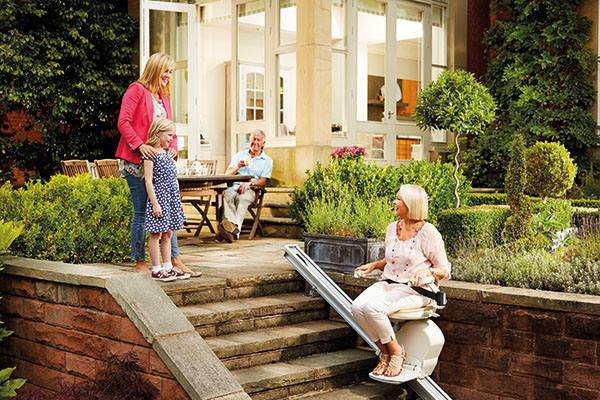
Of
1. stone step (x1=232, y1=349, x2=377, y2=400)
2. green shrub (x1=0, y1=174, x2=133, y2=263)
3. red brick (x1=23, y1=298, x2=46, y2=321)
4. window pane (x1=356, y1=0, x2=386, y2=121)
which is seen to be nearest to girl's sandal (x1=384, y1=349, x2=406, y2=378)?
stone step (x1=232, y1=349, x2=377, y2=400)

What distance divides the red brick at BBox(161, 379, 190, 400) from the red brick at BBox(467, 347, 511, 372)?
1965mm

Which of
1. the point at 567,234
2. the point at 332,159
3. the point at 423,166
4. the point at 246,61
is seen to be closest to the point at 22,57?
the point at 246,61

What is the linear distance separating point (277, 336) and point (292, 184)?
17.4 feet

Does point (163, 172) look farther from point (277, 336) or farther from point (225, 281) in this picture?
point (277, 336)

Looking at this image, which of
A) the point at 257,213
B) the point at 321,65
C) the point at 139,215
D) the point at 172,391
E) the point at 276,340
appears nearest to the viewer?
the point at 172,391

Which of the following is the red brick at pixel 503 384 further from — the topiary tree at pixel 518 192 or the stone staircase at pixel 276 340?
the topiary tree at pixel 518 192

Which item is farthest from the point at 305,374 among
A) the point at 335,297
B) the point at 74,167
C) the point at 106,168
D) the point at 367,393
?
the point at 74,167

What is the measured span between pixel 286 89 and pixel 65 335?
6.50 meters

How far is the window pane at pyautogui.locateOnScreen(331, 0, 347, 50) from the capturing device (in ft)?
35.6

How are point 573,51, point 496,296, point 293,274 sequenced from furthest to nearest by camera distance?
1. point 573,51
2. point 293,274
3. point 496,296

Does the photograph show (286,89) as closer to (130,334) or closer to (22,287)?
(22,287)

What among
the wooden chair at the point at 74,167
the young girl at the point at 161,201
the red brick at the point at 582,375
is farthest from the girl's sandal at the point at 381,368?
the wooden chair at the point at 74,167

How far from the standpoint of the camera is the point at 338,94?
11.0m

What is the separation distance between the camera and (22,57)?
1069 centimetres
